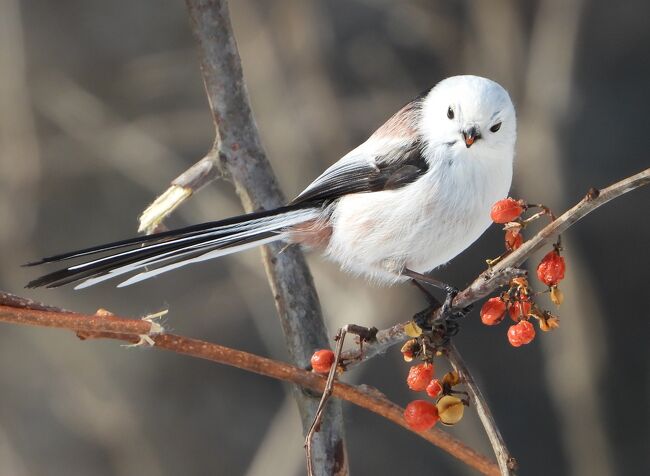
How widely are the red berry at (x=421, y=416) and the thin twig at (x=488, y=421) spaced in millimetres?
107

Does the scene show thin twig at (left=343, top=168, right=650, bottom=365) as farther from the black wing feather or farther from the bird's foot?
the black wing feather

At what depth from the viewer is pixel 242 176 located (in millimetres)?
1672

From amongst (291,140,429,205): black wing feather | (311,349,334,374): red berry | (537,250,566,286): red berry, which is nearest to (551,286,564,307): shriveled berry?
(537,250,566,286): red berry

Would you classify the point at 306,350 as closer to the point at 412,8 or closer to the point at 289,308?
the point at 289,308

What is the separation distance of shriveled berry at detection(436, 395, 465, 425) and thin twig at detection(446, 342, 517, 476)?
7 cm

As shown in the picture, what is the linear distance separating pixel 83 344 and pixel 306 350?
7.07 feet

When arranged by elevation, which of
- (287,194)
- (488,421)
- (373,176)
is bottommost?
(488,421)

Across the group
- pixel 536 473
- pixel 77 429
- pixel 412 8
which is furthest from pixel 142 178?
pixel 536 473

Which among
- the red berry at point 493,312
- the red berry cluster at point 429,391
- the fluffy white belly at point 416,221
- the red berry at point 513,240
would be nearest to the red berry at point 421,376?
the red berry cluster at point 429,391

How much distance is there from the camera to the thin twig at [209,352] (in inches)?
43.4

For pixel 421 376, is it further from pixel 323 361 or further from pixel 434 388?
pixel 323 361

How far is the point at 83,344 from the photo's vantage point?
137 inches

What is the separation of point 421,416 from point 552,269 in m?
0.28

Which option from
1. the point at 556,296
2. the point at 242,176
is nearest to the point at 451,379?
the point at 556,296
